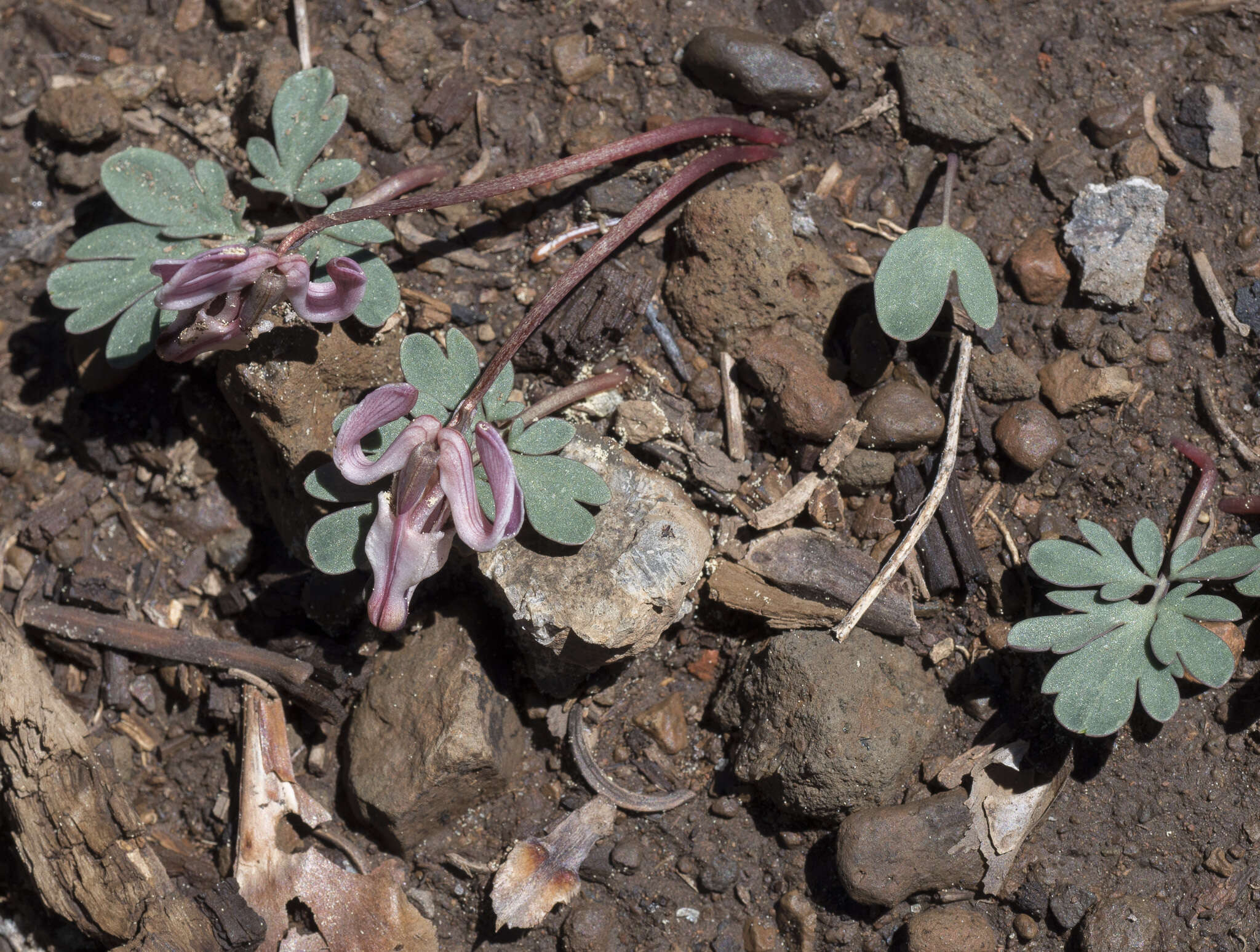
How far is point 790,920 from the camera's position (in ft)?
10.7

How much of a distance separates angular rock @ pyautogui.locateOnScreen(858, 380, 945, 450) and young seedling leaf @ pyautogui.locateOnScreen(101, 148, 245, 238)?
2.32m

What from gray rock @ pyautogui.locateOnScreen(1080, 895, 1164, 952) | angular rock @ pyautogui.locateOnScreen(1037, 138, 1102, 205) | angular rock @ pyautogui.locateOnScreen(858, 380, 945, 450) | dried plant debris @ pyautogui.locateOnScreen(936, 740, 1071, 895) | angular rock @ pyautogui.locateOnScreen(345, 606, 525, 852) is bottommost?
gray rock @ pyautogui.locateOnScreen(1080, 895, 1164, 952)

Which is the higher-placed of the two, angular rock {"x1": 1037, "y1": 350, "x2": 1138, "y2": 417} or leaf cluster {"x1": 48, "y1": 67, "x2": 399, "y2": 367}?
leaf cluster {"x1": 48, "y1": 67, "x2": 399, "y2": 367}

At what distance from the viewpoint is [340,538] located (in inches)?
118

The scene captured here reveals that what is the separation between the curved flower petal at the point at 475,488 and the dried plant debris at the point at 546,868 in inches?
49.2

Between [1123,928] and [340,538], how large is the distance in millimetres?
2804

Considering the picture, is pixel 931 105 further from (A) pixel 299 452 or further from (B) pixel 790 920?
(B) pixel 790 920

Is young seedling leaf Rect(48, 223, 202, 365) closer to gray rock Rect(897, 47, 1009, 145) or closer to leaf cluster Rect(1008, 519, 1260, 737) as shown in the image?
gray rock Rect(897, 47, 1009, 145)

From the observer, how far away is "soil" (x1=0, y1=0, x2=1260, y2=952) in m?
3.25

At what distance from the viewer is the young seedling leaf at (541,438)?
3.05m

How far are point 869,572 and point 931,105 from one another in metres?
1.76

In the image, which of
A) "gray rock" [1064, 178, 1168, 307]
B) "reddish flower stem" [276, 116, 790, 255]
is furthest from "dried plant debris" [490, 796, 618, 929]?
"gray rock" [1064, 178, 1168, 307]

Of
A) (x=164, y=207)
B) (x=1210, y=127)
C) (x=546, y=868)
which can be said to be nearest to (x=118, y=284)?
(x=164, y=207)

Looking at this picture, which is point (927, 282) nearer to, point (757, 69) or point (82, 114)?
point (757, 69)
